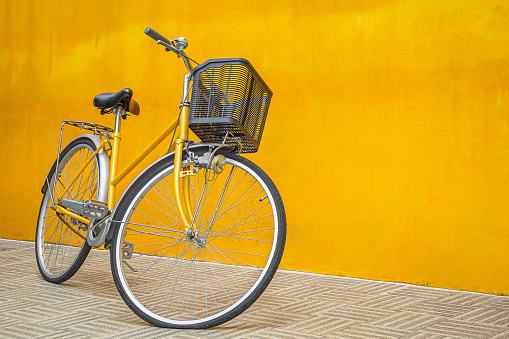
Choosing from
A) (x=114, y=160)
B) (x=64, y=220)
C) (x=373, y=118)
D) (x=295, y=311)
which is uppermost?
(x=373, y=118)

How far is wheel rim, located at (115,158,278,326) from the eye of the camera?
89.3 inches

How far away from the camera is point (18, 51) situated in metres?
4.62

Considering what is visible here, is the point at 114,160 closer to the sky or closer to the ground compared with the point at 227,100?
closer to the ground

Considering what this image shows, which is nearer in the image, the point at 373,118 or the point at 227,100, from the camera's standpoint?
the point at 227,100

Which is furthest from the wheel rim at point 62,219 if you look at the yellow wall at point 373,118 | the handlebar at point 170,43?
the handlebar at point 170,43

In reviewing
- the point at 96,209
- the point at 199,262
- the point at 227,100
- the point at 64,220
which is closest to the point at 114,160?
the point at 96,209

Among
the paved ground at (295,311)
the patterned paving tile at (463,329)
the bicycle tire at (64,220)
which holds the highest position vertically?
the bicycle tire at (64,220)

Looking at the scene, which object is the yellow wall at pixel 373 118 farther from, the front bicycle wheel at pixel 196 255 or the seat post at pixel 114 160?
the seat post at pixel 114 160

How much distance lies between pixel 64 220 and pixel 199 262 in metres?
0.98

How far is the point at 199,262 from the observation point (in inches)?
143

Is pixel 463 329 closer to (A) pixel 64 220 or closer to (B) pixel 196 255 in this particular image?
(B) pixel 196 255

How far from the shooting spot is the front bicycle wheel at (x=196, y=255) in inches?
85.3

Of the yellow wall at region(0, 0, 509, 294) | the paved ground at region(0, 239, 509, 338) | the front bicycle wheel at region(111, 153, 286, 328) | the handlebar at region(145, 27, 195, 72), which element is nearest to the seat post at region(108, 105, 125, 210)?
the front bicycle wheel at region(111, 153, 286, 328)

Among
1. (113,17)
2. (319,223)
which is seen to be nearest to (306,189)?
(319,223)
